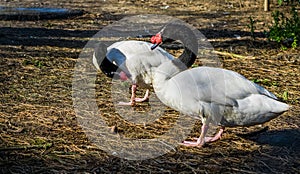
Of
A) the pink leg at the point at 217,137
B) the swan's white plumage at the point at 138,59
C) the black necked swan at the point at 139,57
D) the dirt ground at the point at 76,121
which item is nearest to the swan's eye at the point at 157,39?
the black necked swan at the point at 139,57

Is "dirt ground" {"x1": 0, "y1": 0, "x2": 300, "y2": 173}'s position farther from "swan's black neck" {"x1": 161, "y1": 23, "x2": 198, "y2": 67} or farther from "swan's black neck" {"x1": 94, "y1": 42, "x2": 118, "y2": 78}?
"swan's black neck" {"x1": 161, "y1": 23, "x2": 198, "y2": 67}

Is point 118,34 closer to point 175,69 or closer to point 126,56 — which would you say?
point 126,56

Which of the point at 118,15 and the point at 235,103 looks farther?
the point at 118,15

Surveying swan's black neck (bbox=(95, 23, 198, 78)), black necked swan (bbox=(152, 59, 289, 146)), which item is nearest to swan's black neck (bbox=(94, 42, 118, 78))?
swan's black neck (bbox=(95, 23, 198, 78))

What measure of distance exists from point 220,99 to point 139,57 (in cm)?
151

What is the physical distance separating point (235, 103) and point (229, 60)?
3637mm

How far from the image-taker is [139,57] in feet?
17.2

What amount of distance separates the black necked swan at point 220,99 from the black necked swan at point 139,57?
72 cm

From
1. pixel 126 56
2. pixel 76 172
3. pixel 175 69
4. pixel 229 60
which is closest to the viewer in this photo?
pixel 76 172

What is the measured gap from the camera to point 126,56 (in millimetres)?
5348

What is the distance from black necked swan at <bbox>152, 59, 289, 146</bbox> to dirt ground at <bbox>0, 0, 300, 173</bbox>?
0.31 m

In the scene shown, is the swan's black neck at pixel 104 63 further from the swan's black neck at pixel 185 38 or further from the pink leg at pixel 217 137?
the pink leg at pixel 217 137

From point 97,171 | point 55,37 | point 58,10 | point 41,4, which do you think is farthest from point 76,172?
point 41,4

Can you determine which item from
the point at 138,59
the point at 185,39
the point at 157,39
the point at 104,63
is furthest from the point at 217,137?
the point at 104,63
